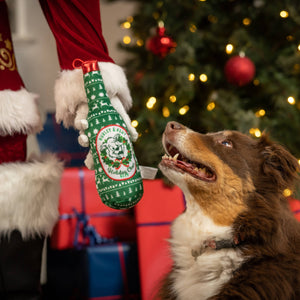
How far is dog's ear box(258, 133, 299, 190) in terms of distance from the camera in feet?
3.63

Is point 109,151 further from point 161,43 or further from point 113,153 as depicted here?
point 161,43

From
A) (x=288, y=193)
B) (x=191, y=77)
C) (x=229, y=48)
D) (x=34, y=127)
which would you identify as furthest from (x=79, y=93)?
(x=229, y=48)

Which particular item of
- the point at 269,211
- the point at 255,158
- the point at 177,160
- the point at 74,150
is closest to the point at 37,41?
the point at 74,150

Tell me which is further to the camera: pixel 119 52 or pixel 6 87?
pixel 119 52

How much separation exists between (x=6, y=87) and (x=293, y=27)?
1.77 meters

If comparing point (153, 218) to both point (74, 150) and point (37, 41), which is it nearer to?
point (74, 150)

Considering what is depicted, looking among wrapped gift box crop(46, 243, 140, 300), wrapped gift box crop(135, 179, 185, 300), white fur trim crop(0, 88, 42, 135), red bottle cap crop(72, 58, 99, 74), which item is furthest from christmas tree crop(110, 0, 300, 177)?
red bottle cap crop(72, 58, 99, 74)

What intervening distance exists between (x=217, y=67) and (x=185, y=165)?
1251mm

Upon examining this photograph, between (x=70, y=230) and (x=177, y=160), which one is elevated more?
(x=177, y=160)

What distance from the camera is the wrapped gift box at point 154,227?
170 cm

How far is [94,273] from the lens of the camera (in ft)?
5.82

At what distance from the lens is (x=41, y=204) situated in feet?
3.79

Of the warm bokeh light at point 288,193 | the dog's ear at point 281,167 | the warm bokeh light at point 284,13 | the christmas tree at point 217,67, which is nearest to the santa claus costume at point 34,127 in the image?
the dog's ear at point 281,167

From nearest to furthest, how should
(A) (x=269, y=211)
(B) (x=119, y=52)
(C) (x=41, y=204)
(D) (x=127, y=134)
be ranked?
(D) (x=127, y=134)
(A) (x=269, y=211)
(C) (x=41, y=204)
(B) (x=119, y=52)
